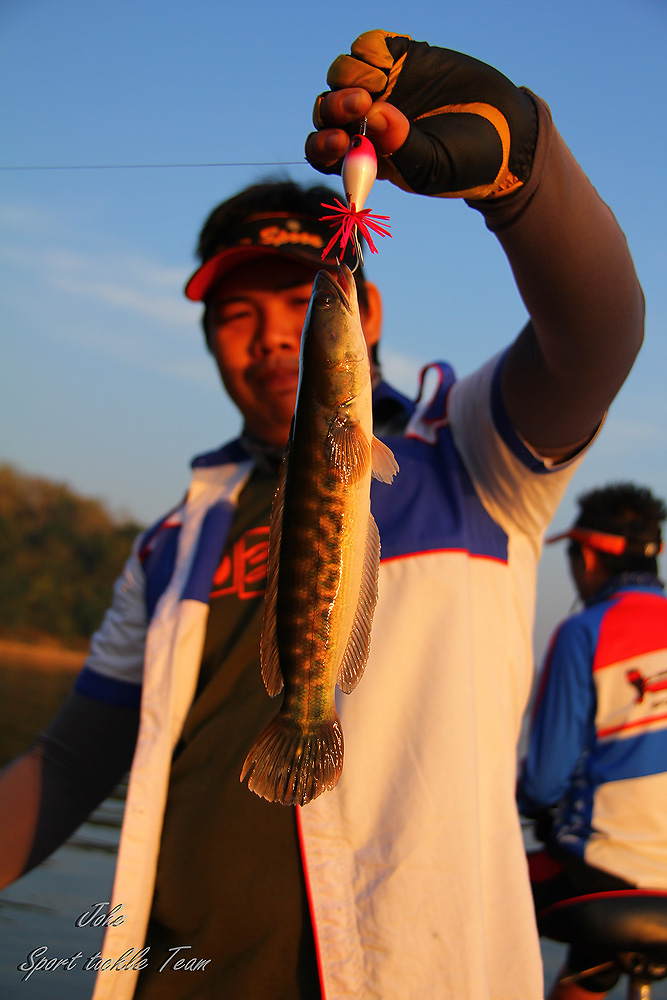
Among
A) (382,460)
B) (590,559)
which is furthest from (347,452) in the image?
(590,559)

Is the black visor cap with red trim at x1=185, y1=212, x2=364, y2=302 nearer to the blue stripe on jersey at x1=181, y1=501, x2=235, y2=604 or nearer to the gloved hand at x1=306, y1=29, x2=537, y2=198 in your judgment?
the blue stripe on jersey at x1=181, y1=501, x2=235, y2=604

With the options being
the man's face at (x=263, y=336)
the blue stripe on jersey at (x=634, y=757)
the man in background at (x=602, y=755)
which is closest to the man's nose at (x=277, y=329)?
the man's face at (x=263, y=336)

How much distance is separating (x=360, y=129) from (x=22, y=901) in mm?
5479

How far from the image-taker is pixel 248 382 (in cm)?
283

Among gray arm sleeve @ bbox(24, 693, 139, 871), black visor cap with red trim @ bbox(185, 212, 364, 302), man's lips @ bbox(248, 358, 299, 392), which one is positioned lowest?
gray arm sleeve @ bbox(24, 693, 139, 871)

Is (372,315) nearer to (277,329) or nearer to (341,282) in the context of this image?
(277,329)

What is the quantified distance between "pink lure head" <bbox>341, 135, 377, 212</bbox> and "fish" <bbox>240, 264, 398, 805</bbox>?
13 centimetres

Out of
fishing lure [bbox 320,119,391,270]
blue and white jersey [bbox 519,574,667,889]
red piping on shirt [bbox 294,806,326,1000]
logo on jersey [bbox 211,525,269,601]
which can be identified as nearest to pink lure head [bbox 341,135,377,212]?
fishing lure [bbox 320,119,391,270]

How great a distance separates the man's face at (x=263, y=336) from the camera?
2.73 metres

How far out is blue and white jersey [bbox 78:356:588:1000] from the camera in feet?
6.40

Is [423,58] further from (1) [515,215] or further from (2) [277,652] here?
(2) [277,652]

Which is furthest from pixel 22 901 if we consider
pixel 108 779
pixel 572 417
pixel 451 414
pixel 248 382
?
pixel 572 417

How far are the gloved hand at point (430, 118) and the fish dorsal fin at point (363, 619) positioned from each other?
0.74 meters

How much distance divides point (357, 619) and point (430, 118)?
3.53 feet
